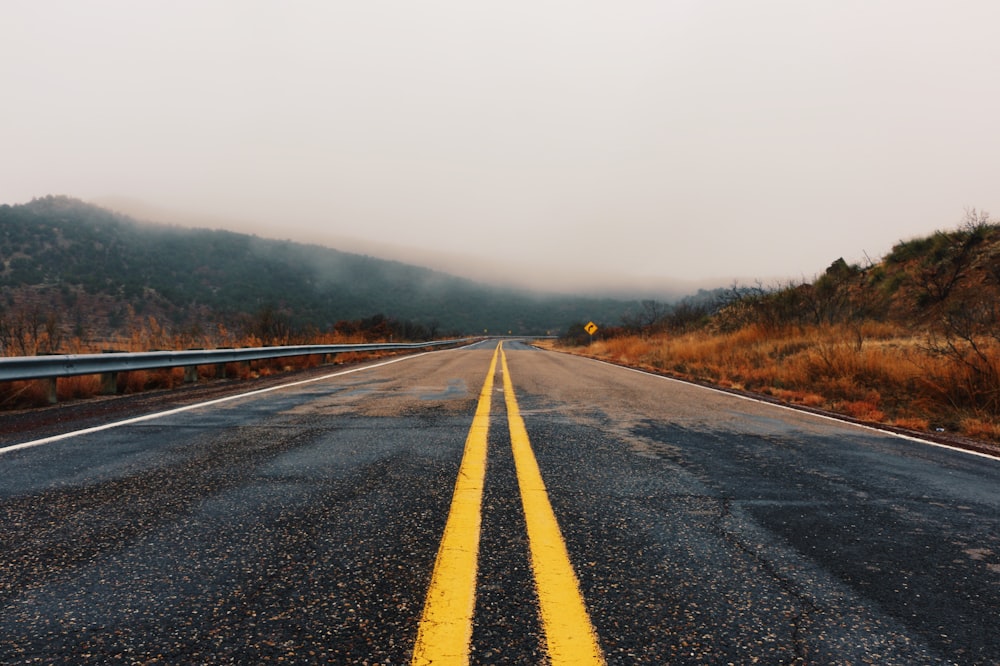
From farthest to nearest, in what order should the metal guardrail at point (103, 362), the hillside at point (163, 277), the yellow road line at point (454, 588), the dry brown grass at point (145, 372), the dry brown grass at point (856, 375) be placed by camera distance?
1. the hillside at point (163, 277)
2. the dry brown grass at point (145, 372)
3. the dry brown grass at point (856, 375)
4. the metal guardrail at point (103, 362)
5. the yellow road line at point (454, 588)

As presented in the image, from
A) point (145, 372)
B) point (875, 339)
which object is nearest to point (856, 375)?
point (875, 339)

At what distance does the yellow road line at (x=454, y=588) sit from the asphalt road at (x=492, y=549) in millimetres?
39

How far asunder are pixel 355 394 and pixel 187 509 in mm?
5087

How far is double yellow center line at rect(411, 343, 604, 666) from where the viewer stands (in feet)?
4.51

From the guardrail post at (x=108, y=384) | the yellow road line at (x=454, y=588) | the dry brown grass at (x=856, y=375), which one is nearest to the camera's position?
the yellow road line at (x=454, y=588)

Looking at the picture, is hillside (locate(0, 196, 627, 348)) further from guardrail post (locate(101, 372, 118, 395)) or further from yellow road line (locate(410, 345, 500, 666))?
yellow road line (locate(410, 345, 500, 666))

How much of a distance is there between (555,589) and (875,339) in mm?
16213

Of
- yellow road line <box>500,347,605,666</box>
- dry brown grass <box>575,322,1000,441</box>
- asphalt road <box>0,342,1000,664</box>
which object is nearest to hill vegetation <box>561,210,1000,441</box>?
dry brown grass <box>575,322,1000,441</box>

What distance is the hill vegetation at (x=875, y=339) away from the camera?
720cm

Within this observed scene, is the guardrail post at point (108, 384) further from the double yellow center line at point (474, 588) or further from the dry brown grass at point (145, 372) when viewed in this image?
the double yellow center line at point (474, 588)

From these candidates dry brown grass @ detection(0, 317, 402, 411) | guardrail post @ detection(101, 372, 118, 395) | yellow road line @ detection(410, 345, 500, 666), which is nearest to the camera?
yellow road line @ detection(410, 345, 500, 666)

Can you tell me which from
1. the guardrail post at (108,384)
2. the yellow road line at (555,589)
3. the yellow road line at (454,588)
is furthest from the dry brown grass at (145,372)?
the yellow road line at (555,589)

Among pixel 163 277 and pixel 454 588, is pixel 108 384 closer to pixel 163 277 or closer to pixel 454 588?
pixel 454 588

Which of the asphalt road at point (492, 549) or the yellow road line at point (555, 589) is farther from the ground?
the yellow road line at point (555, 589)
